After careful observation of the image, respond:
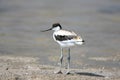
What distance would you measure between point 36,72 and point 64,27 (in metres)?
8.86

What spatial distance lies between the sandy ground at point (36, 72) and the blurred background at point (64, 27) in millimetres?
654

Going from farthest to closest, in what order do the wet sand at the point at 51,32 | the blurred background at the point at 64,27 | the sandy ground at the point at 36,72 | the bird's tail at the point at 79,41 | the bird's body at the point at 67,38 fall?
the blurred background at the point at 64,27, the wet sand at the point at 51,32, the bird's body at the point at 67,38, the bird's tail at the point at 79,41, the sandy ground at the point at 36,72

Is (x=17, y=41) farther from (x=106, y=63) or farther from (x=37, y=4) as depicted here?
(x=37, y=4)

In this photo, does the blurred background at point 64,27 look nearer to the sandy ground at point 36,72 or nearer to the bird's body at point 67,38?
the sandy ground at point 36,72

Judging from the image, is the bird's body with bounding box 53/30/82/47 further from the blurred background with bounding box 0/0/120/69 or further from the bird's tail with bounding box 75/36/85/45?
the blurred background with bounding box 0/0/120/69

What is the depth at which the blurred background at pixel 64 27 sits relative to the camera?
16.4 metres

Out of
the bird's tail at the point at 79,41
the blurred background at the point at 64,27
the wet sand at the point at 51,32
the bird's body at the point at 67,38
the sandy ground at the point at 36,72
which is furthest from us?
the blurred background at the point at 64,27

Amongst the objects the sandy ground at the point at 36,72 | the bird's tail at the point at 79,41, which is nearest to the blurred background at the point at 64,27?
the sandy ground at the point at 36,72

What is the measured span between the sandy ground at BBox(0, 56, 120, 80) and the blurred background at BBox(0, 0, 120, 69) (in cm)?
65

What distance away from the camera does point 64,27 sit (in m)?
22.0

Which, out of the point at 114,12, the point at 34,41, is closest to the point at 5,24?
the point at 34,41

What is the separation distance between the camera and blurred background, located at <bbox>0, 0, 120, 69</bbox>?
1642 cm

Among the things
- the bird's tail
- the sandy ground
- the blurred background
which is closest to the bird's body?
the bird's tail

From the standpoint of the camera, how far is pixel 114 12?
2616 cm
